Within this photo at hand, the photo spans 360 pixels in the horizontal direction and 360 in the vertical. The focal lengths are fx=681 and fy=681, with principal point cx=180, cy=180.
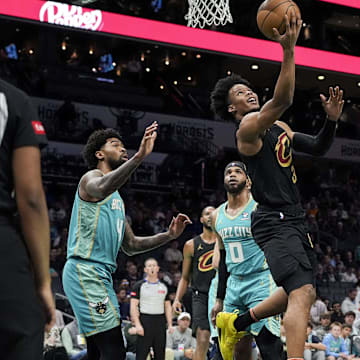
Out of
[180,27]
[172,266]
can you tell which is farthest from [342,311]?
[180,27]

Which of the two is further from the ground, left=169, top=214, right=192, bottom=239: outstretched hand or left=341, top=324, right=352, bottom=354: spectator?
left=169, top=214, right=192, bottom=239: outstretched hand

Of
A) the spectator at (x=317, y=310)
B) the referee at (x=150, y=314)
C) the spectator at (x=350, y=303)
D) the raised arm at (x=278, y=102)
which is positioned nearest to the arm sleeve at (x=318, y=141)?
the raised arm at (x=278, y=102)

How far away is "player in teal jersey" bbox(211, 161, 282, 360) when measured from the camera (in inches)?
230

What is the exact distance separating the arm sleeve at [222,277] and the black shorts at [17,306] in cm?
417

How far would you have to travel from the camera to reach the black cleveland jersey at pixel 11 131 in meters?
2.52

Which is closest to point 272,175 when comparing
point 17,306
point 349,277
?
point 17,306

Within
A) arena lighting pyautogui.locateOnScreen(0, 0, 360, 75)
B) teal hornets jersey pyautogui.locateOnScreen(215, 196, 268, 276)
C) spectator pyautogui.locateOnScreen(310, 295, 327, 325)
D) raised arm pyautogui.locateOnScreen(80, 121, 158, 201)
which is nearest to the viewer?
raised arm pyautogui.locateOnScreen(80, 121, 158, 201)

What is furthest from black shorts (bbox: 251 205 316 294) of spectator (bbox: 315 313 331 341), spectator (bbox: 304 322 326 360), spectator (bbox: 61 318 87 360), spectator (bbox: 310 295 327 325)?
spectator (bbox: 310 295 327 325)

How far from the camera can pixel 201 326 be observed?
29.3 feet

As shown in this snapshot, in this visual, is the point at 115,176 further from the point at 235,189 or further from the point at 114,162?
the point at 235,189

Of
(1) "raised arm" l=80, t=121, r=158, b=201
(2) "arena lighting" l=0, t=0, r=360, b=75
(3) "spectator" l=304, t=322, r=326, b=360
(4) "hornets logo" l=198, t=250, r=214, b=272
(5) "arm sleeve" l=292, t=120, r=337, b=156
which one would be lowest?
(3) "spectator" l=304, t=322, r=326, b=360

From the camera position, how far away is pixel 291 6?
5.50 metres

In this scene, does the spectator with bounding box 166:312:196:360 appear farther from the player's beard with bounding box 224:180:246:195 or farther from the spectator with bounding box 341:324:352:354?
the player's beard with bounding box 224:180:246:195

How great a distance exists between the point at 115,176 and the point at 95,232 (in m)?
0.74
